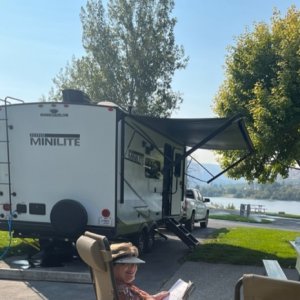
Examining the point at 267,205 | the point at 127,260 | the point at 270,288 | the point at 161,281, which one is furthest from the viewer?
the point at 267,205

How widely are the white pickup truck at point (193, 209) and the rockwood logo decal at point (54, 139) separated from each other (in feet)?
23.9

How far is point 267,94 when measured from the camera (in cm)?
1224

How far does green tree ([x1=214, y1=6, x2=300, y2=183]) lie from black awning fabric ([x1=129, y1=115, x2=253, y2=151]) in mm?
892

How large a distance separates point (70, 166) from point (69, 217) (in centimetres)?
97

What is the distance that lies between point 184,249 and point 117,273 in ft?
29.5

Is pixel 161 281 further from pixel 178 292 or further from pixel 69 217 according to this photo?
pixel 178 292

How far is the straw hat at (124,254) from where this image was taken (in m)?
3.64

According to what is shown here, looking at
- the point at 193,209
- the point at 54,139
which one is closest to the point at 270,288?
the point at 54,139

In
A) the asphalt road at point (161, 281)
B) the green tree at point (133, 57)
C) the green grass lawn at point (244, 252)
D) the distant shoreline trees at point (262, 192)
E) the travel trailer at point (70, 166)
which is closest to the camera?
the asphalt road at point (161, 281)

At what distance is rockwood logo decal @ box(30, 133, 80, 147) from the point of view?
8930 mm

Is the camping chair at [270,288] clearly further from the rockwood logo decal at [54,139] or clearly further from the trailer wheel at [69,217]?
the rockwood logo decal at [54,139]

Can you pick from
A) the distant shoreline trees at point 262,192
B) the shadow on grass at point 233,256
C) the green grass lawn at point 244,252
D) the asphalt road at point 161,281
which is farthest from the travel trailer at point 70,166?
the distant shoreline trees at point 262,192

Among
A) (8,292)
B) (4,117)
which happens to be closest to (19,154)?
(4,117)

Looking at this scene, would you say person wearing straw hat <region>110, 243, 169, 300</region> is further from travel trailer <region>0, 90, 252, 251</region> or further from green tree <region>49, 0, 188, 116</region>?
green tree <region>49, 0, 188, 116</region>
